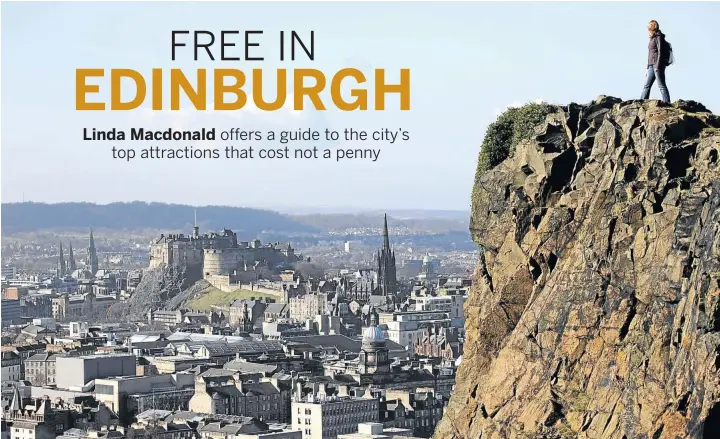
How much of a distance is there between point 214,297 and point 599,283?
5852 inches

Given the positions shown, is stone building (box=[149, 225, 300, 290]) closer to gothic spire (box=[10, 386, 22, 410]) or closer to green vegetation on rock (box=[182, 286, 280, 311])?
green vegetation on rock (box=[182, 286, 280, 311])

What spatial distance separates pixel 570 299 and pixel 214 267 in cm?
15635

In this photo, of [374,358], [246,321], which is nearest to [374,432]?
[374,358]

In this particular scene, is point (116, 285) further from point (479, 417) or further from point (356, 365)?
point (479, 417)

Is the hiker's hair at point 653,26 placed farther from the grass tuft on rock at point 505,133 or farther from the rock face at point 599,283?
the grass tuft on rock at point 505,133

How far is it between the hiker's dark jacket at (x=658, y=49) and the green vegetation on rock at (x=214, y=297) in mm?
138751

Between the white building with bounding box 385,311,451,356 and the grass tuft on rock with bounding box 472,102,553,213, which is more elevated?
the grass tuft on rock with bounding box 472,102,553,213

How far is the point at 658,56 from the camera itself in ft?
61.9

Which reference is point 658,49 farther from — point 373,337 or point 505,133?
point 373,337

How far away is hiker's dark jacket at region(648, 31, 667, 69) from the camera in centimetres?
1884

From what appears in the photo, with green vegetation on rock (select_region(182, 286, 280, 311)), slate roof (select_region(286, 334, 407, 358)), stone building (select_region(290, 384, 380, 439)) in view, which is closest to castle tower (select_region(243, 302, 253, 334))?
green vegetation on rock (select_region(182, 286, 280, 311))

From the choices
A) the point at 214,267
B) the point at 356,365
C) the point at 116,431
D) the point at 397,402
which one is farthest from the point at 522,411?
the point at 214,267

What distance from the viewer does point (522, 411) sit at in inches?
743

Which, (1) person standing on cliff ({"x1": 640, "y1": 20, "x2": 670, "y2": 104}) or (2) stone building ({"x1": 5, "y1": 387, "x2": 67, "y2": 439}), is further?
(2) stone building ({"x1": 5, "y1": 387, "x2": 67, "y2": 439})
